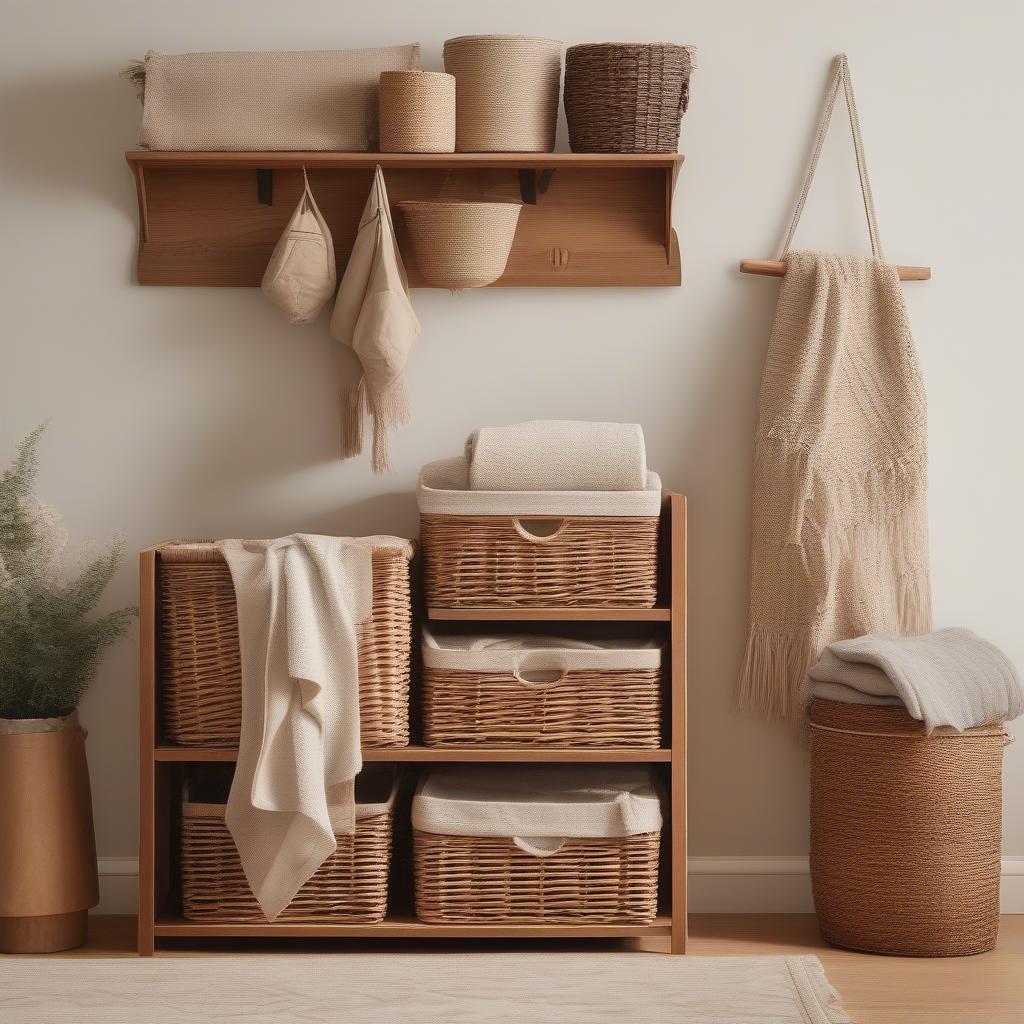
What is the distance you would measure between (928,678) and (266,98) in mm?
1546

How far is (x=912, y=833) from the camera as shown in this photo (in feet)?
7.27

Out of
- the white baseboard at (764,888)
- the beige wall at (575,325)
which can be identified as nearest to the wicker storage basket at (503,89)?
the beige wall at (575,325)

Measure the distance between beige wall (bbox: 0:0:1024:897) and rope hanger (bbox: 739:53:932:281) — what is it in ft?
0.09

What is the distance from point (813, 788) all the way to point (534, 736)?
1.73ft

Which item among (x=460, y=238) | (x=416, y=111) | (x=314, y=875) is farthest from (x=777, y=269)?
(x=314, y=875)

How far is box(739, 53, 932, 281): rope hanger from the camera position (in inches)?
97.7

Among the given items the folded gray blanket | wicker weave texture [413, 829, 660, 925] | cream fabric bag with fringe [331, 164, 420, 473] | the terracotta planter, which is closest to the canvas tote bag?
cream fabric bag with fringe [331, 164, 420, 473]

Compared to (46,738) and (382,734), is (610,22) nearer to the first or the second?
(382,734)

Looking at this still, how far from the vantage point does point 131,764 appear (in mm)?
2562

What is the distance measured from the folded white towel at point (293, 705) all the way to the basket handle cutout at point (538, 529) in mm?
253

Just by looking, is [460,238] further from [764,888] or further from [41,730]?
[764,888]

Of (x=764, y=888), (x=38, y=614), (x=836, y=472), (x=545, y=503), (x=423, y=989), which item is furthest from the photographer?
(x=764, y=888)

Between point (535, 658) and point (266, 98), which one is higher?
point (266, 98)

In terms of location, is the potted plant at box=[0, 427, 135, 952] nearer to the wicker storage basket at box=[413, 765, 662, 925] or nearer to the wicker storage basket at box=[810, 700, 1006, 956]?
the wicker storage basket at box=[413, 765, 662, 925]
